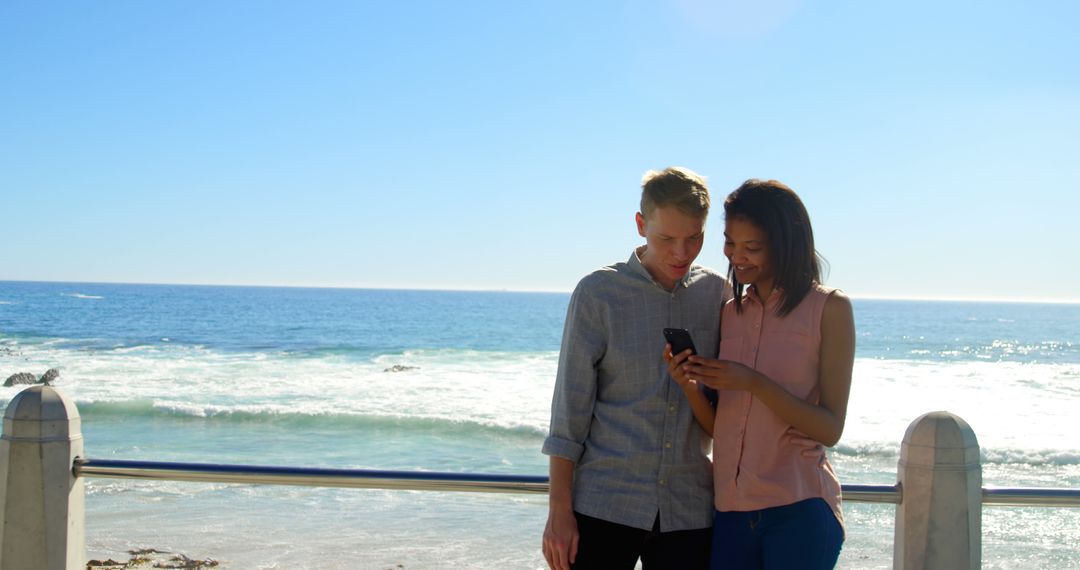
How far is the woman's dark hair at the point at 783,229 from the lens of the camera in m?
2.27

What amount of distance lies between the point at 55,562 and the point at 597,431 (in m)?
1.89

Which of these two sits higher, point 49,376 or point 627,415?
point 627,415

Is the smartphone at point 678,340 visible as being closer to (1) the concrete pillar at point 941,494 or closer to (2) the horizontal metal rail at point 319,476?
(2) the horizontal metal rail at point 319,476

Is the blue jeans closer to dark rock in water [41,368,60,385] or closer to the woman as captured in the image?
the woman

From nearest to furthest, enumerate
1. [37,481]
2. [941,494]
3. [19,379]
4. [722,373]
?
[722,373]
[941,494]
[37,481]
[19,379]

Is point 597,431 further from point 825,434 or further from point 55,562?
point 55,562

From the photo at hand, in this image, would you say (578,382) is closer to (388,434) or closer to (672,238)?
(672,238)

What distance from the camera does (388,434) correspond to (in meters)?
14.8

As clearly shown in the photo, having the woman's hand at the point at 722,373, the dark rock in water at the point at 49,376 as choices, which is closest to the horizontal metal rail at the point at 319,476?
the woman's hand at the point at 722,373

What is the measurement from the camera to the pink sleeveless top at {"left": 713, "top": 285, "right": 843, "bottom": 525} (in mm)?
2277

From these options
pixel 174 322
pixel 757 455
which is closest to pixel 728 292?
pixel 757 455

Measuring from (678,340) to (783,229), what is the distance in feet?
1.28

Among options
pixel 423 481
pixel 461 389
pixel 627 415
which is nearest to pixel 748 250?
pixel 627 415

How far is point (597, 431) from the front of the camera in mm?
2436
